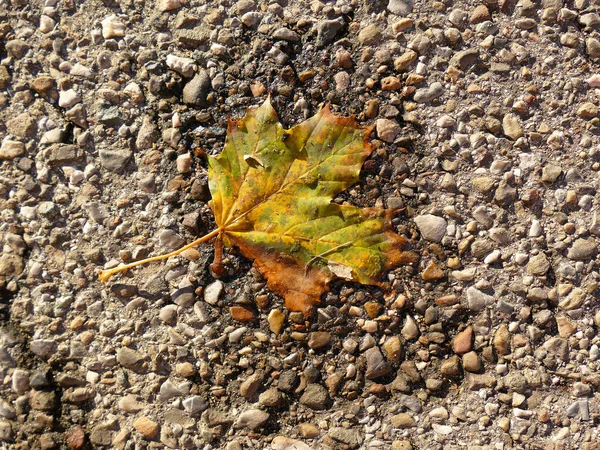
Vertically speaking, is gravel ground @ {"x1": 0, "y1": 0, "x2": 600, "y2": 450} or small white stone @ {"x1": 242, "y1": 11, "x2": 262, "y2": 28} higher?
small white stone @ {"x1": 242, "y1": 11, "x2": 262, "y2": 28}

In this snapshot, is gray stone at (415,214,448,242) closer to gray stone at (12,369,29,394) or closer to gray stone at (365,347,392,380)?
gray stone at (365,347,392,380)

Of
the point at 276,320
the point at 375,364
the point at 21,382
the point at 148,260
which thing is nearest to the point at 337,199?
the point at 276,320

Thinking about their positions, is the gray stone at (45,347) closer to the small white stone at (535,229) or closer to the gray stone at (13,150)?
the gray stone at (13,150)

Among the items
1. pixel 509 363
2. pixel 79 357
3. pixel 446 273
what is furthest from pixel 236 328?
pixel 509 363

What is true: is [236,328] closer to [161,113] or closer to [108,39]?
[161,113]

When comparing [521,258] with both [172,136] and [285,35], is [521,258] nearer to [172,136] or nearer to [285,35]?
[285,35]

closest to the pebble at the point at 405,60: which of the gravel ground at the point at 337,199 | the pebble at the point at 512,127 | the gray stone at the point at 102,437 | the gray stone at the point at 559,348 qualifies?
the gravel ground at the point at 337,199

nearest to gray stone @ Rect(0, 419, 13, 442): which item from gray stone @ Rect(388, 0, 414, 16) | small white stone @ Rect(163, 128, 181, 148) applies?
small white stone @ Rect(163, 128, 181, 148)
